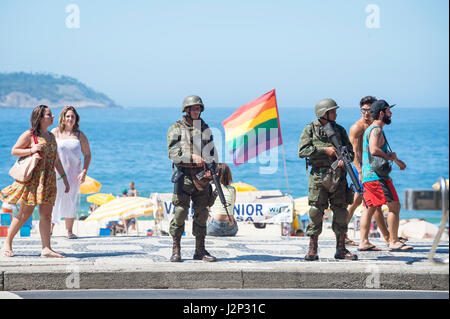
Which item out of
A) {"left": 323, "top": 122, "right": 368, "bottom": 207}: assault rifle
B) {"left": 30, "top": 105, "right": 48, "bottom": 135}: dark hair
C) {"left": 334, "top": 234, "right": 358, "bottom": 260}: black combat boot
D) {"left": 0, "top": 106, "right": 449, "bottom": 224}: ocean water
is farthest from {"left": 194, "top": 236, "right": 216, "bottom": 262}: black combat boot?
{"left": 0, "top": 106, "right": 449, "bottom": 224}: ocean water

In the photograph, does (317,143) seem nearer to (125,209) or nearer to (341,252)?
(341,252)

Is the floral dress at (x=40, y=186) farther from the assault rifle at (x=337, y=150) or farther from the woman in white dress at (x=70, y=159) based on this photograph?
the assault rifle at (x=337, y=150)

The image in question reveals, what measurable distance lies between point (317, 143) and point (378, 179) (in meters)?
1.10

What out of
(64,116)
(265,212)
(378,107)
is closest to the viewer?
(378,107)

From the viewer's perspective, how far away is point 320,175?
8.02 m

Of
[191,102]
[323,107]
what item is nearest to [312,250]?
[323,107]

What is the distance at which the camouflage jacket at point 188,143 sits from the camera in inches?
305

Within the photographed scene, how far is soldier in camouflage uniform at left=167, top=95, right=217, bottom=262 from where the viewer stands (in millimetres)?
7754

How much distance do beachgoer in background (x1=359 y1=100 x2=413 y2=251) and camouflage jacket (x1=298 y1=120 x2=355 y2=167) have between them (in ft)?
2.08

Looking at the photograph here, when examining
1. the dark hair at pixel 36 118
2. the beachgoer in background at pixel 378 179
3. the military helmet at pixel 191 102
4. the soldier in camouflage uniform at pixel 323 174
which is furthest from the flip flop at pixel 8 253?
the beachgoer in background at pixel 378 179

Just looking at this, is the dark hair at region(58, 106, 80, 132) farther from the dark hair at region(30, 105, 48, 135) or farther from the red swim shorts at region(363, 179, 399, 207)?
the red swim shorts at region(363, 179, 399, 207)

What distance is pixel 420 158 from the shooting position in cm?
7788

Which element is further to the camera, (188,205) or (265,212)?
(265,212)
